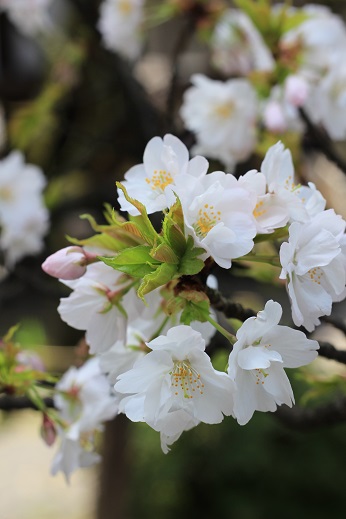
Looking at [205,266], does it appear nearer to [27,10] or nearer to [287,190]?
[287,190]

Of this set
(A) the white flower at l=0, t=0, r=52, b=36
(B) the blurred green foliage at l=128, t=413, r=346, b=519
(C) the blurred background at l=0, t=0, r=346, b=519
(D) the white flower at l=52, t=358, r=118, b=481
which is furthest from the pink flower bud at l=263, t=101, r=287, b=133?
(B) the blurred green foliage at l=128, t=413, r=346, b=519

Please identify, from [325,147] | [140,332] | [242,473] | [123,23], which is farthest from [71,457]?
[242,473]

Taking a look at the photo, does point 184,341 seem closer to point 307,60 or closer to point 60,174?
point 307,60

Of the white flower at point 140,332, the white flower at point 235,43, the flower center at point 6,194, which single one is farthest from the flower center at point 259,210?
the flower center at point 6,194

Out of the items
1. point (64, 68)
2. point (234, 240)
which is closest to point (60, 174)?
point (64, 68)

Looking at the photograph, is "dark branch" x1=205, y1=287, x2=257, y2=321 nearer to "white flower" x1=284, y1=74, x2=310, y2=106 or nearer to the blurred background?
"white flower" x1=284, y1=74, x2=310, y2=106
